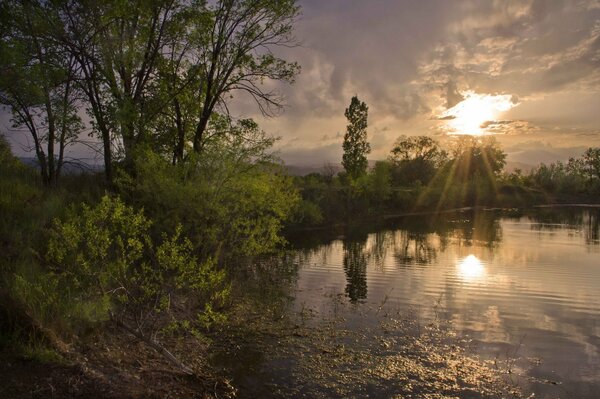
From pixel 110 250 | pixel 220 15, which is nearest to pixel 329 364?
pixel 110 250

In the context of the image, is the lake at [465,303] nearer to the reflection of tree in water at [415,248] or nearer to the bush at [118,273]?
the reflection of tree in water at [415,248]

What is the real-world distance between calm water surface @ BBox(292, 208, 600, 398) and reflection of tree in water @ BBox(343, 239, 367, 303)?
0.05 metres

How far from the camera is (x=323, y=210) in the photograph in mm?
48688

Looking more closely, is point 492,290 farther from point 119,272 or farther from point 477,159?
point 477,159

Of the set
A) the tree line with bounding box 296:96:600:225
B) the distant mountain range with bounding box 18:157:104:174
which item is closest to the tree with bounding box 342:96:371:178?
the tree line with bounding box 296:96:600:225

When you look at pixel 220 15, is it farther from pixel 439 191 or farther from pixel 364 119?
pixel 439 191

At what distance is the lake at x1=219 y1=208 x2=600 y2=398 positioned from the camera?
421 inches

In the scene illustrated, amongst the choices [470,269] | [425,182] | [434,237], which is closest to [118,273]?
[470,269]

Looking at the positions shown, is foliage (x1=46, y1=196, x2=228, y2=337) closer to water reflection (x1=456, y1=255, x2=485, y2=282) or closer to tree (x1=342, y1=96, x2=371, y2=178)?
water reflection (x1=456, y1=255, x2=485, y2=282)

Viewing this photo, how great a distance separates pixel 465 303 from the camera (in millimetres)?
17344

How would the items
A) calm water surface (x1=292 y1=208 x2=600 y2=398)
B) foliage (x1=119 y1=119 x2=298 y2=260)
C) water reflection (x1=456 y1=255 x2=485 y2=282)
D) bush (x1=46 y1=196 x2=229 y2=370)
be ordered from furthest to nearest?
water reflection (x1=456 y1=255 x2=485 y2=282), foliage (x1=119 y1=119 x2=298 y2=260), calm water surface (x1=292 y1=208 x2=600 y2=398), bush (x1=46 y1=196 x2=229 y2=370)

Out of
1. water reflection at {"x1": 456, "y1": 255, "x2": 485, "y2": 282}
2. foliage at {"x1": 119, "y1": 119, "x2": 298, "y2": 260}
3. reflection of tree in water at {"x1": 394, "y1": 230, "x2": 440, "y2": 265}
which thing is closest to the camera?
foliage at {"x1": 119, "y1": 119, "x2": 298, "y2": 260}

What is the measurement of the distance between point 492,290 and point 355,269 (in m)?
7.44

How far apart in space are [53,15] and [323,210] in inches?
1349
